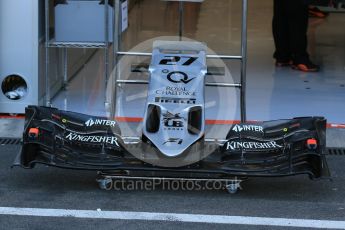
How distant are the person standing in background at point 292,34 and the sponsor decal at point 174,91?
13.1ft

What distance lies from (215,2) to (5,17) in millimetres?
7928

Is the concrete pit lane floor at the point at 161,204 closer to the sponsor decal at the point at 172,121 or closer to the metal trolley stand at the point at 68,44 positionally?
the sponsor decal at the point at 172,121

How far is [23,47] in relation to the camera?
7699 mm

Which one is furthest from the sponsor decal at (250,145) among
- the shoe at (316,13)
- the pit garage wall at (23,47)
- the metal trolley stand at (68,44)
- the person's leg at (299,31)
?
the shoe at (316,13)

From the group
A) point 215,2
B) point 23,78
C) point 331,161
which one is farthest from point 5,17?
point 215,2

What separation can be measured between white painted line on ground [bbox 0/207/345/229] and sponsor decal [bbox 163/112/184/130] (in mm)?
680

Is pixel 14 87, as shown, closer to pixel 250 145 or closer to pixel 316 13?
pixel 250 145

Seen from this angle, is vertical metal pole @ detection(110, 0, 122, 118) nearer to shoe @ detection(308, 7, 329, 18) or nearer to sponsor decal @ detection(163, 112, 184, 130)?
sponsor decal @ detection(163, 112, 184, 130)

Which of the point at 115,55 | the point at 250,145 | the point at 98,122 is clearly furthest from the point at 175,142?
the point at 115,55

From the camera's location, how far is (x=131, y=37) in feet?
38.1

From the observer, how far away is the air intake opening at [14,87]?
781cm

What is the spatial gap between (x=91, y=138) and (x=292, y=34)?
466 cm

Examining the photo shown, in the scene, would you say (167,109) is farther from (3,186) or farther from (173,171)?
(3,186)

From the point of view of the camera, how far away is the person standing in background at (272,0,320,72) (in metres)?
9.67
